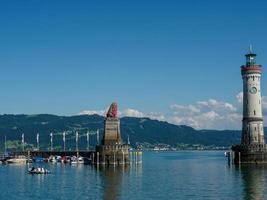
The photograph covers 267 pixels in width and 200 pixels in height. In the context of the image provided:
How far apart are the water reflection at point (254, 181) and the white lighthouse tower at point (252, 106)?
10087mm

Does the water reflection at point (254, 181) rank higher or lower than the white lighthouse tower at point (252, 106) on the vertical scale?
lower

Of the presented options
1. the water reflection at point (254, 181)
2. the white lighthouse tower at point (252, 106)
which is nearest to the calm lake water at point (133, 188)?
the water reflection at point (254, 181)

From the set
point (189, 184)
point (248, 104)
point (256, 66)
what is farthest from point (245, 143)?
point (189, 184)

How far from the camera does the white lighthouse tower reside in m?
183

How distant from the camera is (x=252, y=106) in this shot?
183000mm

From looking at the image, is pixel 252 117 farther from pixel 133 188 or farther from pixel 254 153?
pixel 133 188

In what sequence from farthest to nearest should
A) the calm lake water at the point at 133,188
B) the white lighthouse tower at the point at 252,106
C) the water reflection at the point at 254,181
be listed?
the white lighthouse tower at the point at 252,106, the calm lake water at the point at 133,188, the water reflection at the point at 254,181

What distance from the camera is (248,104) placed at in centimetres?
18338

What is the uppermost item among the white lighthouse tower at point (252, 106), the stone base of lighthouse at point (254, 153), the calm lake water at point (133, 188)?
the white lighthouse tower at point (252, 106)

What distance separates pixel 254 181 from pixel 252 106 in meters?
54.4

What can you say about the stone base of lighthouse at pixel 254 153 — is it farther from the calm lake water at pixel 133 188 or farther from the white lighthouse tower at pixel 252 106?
the calm lake water at pixel 133 188

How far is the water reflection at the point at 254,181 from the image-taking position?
106250 mm

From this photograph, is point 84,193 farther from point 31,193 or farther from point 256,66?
point 256,66

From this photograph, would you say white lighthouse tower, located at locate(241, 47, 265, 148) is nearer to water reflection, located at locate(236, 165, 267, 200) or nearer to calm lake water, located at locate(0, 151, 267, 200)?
water reflection, located at locate(236, 165, 267, 200)
